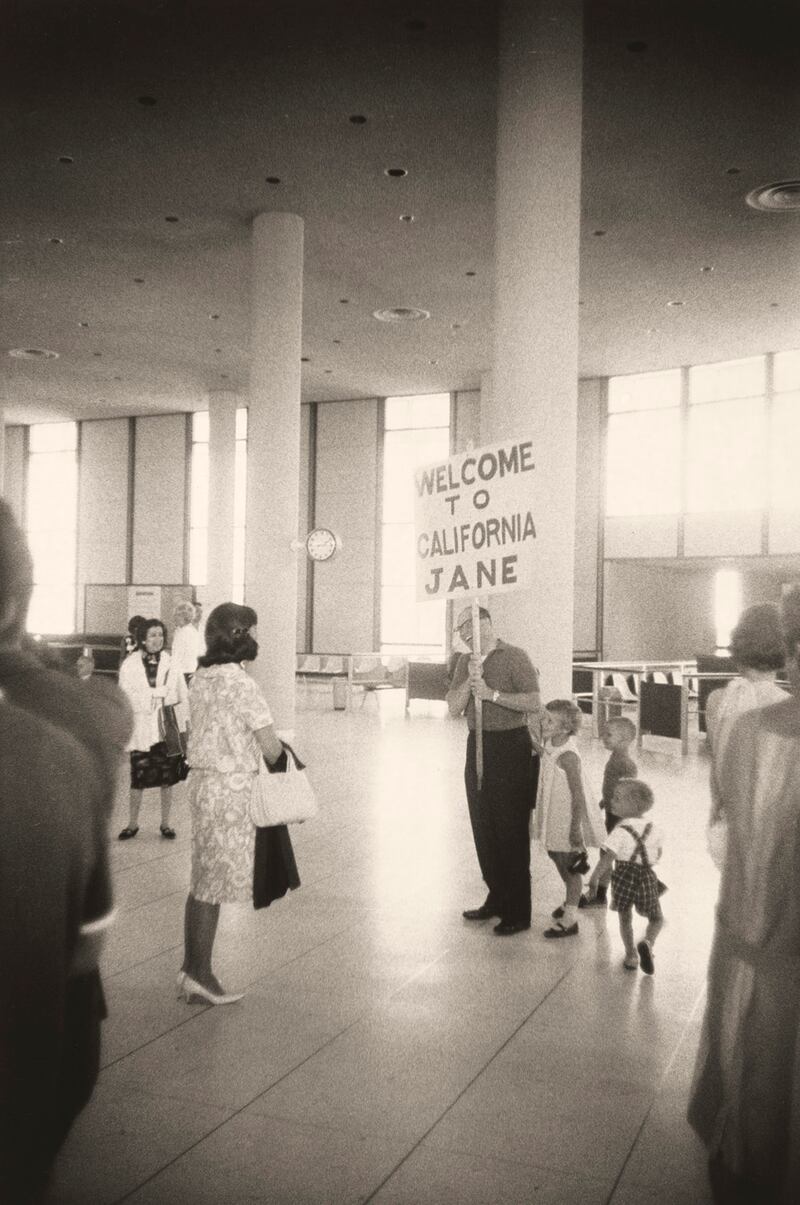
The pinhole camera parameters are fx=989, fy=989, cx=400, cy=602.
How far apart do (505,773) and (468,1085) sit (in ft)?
6.33

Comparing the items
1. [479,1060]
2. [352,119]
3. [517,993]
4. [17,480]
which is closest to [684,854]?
[517,993]

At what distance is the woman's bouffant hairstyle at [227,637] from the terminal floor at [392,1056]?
56.5 inches

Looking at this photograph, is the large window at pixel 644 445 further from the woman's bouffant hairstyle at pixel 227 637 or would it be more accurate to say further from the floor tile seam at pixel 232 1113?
the floor tile seam at pixel 232 1113

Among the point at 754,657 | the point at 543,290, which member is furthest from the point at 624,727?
the point at 543,290

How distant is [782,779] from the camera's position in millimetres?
2250

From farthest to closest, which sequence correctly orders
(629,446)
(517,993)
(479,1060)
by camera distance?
(629,446) < (517,993) < (479,1060)

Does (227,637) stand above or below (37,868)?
above

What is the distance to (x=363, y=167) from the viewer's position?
11336mm

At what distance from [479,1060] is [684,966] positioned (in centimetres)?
147

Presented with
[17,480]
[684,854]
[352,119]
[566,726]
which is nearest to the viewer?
[566,726]

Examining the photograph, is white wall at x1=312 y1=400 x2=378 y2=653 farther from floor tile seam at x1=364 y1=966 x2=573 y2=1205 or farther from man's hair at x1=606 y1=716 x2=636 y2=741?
floor tile seam at x1=364 y1=966 x2=573 y2=1205

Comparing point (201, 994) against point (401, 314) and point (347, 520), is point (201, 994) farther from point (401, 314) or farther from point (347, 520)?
point (347, 520)

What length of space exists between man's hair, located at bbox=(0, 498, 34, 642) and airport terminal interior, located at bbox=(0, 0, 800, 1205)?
3.91 ft

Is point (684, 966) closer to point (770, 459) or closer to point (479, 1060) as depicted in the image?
point (479, 1060)
